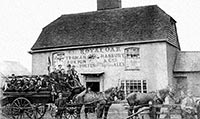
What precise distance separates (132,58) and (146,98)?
7.30 metres

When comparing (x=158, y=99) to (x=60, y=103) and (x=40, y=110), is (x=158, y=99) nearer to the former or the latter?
(x=60, y=103)

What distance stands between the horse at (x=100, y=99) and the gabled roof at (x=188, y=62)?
8.15m

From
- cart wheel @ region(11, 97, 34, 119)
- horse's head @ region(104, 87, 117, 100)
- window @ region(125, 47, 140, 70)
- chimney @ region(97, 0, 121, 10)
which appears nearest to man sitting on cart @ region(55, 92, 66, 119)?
cart wheel @ region(11, 97, 34, 119)

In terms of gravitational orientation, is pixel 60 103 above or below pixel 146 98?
below

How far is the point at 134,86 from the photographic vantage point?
1928 cm

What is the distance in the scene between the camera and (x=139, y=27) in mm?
20312

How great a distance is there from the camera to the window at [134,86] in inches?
747

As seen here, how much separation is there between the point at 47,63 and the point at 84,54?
336cm

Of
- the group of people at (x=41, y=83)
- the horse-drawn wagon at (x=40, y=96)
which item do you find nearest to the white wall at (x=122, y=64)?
the horse-drawn wagon at (x=40, y=96)

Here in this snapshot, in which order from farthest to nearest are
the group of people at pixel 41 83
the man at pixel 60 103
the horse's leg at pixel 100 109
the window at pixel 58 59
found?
1. the window at pixel 58 59
2. the group of people at pixel 41 83
3. the man at pixel 60 103
4. the horse's leg at pixel 100 109

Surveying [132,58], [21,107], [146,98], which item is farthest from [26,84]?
[132,58]

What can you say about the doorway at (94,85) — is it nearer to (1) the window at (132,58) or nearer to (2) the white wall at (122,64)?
(2) the white wall at (122,64)

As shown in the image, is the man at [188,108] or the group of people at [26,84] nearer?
the man at [188,108]

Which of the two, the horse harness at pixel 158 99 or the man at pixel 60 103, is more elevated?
the horse harness at pixel 158 99
